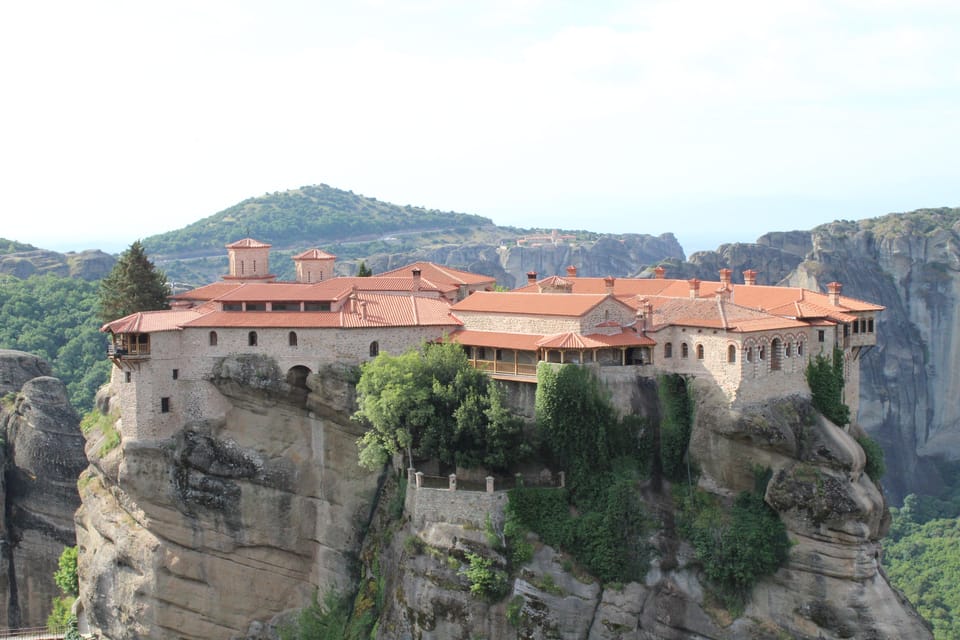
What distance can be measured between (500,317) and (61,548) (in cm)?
3337

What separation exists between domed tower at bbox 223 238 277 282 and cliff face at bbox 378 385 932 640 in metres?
22.3

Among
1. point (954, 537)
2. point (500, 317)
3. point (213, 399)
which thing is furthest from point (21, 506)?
point (954, 537)

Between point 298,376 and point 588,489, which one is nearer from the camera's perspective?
point 588,489

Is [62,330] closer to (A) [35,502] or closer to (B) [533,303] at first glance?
(A) [35,502]

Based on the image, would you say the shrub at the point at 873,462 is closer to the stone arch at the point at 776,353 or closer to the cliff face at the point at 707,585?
the cliff face at the point at 707,585

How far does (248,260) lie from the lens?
64.4 metres

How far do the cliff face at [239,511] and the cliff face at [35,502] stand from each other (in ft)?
48.2

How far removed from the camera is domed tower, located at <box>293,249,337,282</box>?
64.9 meters

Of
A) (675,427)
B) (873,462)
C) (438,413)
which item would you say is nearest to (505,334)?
(438,413)

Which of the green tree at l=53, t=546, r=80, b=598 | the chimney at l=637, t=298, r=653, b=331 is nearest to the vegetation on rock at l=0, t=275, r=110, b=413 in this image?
the green tree at l=53, t=546, r=80, b=598

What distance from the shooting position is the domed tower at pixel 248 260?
64188 mm

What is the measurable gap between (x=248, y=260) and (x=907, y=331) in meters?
71.4

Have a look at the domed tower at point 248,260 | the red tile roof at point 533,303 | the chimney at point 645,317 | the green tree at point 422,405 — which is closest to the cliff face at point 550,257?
the domed tower at point 248,260

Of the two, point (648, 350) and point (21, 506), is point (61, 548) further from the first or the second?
point (648, 350)
